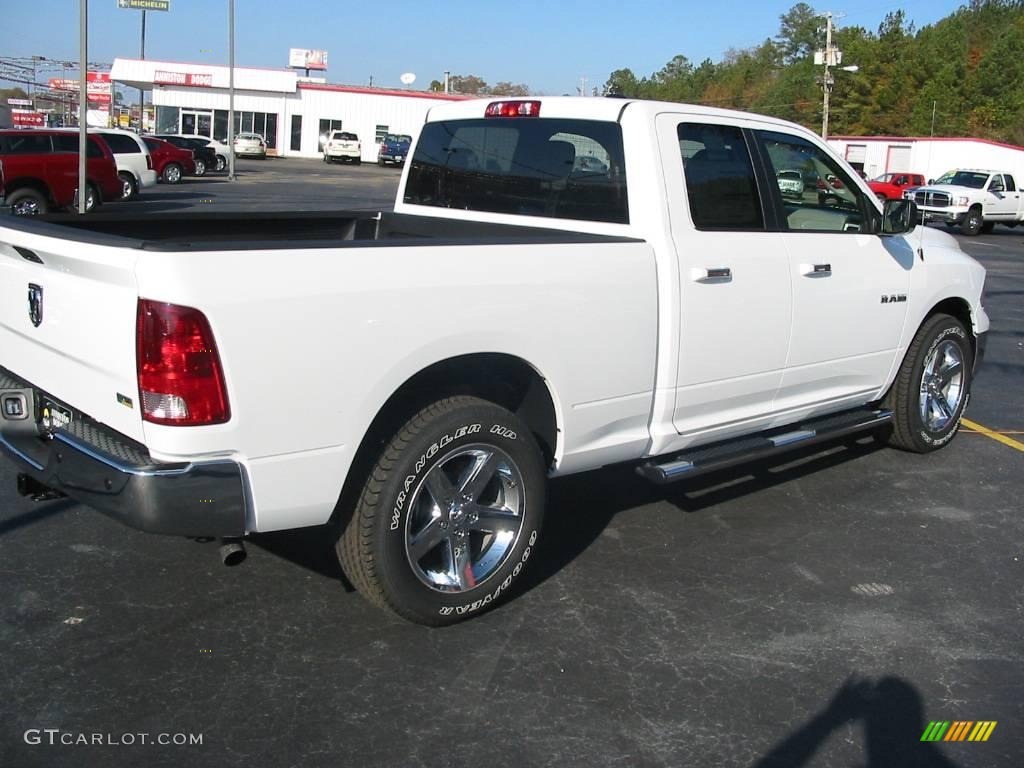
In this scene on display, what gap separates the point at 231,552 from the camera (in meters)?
3.50

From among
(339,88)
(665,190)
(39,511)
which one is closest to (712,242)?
(665,190)

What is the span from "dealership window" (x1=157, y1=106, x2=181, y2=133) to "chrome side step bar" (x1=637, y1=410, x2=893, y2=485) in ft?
207

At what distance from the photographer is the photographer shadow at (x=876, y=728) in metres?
3.16

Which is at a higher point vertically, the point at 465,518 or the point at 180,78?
the point at 180,78

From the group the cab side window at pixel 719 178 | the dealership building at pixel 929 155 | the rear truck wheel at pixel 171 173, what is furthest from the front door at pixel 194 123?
the cab side window at pixel 719 178

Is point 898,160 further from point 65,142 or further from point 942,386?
point 942,386

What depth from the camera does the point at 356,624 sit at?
3908 millimetres

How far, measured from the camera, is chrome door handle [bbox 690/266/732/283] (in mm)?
4398

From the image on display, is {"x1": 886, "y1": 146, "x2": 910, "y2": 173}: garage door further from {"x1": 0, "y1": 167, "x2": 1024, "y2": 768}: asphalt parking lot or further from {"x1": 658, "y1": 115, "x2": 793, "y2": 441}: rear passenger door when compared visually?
{"x1": 658, "y1": 115, "x2": 793, "y2": 441}: rear passenger door

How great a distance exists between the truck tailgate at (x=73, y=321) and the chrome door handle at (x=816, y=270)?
10.3ft

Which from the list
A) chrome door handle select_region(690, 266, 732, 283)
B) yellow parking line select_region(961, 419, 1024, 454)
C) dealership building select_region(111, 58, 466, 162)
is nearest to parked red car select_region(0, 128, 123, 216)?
yellow parking line select_region(961, 419, 1024, 454)

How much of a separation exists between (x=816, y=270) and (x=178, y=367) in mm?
3167

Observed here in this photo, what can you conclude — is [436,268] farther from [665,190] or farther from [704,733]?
[704,733]

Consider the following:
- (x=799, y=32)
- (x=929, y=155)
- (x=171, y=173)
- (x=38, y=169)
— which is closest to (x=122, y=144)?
(x=38, y=169)
